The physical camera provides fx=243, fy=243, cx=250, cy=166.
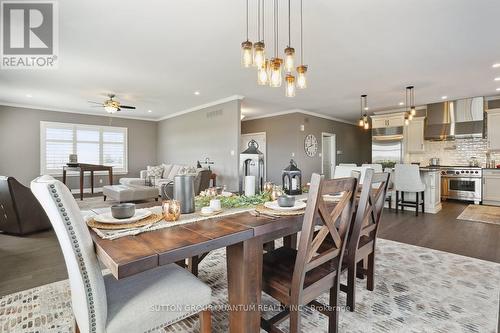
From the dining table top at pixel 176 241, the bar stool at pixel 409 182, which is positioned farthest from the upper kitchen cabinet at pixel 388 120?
the dining table top at pixel 176 241

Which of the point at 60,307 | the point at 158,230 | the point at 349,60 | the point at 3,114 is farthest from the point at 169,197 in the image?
the point at 3,114

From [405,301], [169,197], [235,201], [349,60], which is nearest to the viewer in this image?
[169,197]

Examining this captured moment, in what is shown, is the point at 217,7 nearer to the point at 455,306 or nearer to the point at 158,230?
the point at 158,230

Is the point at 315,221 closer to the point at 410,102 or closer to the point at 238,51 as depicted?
the point at 238,51

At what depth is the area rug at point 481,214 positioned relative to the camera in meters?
4.26

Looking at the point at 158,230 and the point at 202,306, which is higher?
the point at 158,230

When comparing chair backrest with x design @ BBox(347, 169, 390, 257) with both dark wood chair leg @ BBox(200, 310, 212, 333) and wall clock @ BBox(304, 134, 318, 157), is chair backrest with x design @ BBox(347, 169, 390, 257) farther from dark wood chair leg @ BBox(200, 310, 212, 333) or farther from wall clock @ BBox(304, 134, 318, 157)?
wall clock @ BBox(304, 134, 318, 157)

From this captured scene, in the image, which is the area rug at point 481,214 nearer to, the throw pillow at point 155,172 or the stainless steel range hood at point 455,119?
the stainless steel range hood at point 455,119

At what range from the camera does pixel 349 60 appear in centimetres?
355

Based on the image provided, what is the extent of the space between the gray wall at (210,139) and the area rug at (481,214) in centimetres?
458

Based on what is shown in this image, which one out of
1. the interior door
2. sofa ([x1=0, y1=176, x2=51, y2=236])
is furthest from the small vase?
the interior door

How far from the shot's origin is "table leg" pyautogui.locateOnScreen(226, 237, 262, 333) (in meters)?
1.22

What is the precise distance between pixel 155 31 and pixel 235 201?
2.29 m

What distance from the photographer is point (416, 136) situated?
6.48 meters
